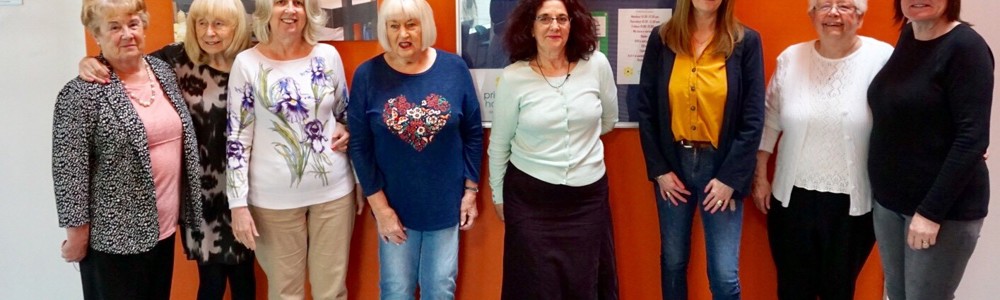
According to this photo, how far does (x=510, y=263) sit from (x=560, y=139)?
1.67ft

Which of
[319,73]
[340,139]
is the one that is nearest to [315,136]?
[340,139]

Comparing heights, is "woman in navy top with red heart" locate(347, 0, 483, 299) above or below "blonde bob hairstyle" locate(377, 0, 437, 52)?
below

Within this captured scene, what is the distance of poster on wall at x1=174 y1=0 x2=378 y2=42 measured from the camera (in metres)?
2.62

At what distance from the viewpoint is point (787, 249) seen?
7.63 feet

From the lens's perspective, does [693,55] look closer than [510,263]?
Yes

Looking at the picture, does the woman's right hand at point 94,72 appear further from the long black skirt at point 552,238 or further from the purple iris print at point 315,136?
the long black skirt at point 552,238

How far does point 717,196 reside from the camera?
2.31m

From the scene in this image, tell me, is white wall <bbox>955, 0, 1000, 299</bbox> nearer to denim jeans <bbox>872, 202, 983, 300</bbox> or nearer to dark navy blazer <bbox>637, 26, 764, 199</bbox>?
denim jeans <bbox>872, 202, 983, 300</bbox>

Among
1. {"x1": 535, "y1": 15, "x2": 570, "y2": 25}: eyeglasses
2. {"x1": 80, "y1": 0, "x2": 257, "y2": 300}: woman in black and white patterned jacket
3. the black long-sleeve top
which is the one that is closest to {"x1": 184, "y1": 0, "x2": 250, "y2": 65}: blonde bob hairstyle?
{"x1": 80, "y1": 0, "x2": 257, "y2": 300}: woman in black and white patterned jacket

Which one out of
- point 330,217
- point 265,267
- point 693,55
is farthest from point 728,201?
point 265,267

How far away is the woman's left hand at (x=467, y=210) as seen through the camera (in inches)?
96.7

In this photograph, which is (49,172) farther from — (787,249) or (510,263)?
(787,249)

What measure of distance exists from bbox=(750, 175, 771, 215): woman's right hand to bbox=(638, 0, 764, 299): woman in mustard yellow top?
13cm

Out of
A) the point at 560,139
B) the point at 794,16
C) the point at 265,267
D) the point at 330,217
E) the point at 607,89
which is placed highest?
the point at 794,16
